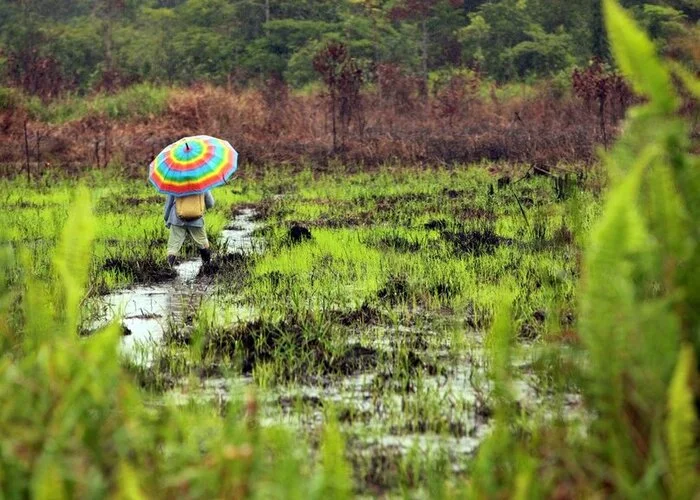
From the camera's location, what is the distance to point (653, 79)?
8.45ft

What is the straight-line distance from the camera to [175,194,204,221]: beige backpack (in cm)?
808

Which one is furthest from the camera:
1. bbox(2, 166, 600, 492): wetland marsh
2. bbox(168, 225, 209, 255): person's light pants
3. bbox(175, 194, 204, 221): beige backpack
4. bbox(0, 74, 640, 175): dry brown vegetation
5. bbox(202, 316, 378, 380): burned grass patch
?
bbox(0, 74, 640, 175): dry brown vegetation

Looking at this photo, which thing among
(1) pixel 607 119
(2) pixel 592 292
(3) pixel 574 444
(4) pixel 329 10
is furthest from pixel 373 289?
(4) pixel 329 10

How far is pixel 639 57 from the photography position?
101 inches

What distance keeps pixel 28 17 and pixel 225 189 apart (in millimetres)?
21284

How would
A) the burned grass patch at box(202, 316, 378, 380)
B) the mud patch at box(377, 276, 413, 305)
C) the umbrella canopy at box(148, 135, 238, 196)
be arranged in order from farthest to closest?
the umbrella canopy at box(148, 135, 238, 196) < the mud patch at box(377, 276, 413, 305) < the burned grass patch at box(202, 316, 378, 380)

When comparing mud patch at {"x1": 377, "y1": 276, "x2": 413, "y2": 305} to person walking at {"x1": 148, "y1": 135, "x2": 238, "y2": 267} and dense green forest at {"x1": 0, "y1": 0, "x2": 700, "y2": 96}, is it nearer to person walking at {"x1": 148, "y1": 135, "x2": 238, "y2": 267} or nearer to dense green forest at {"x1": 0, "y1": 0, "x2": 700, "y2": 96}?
person walking at {"x1": 148, "y1": 135, "x2": 238, "y2": 267}

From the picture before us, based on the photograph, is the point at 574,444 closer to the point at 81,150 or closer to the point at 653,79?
the point at 653,79

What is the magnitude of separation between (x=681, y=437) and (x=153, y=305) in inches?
193

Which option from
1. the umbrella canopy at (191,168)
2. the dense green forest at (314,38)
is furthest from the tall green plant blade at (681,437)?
the dense green forest at (314,38)

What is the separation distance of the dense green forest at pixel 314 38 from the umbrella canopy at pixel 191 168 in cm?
1795

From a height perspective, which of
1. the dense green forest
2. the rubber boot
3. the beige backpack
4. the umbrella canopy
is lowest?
the dense green forest

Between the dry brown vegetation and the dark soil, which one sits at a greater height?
the dark soil

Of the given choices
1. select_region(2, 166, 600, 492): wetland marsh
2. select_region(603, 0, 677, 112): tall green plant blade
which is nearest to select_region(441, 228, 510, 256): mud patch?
select_region(2, 166, 600, 492): wetland marsh
